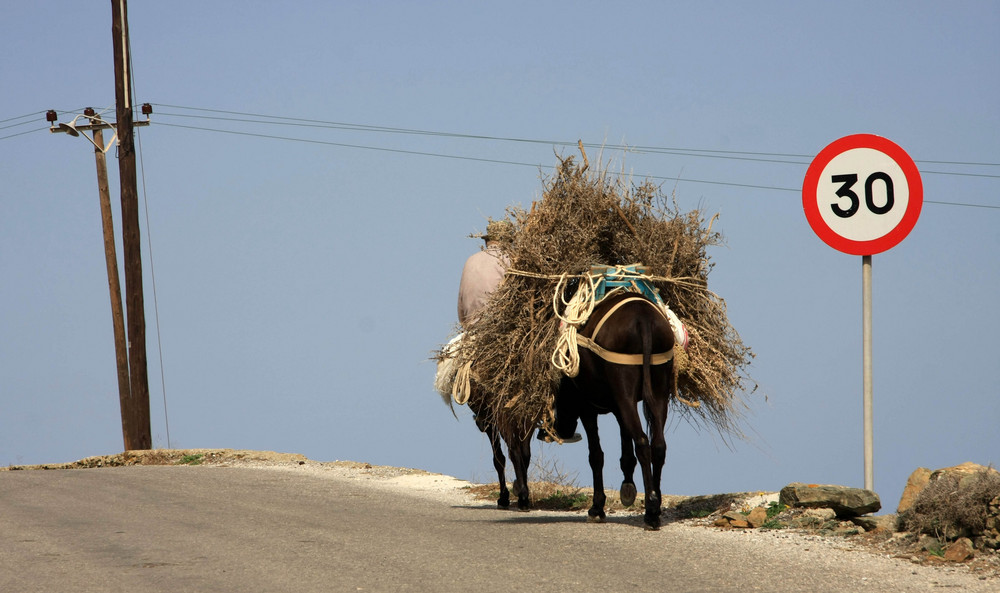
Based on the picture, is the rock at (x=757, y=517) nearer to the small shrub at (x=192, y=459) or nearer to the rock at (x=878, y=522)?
the rock at (x=878, y=522)

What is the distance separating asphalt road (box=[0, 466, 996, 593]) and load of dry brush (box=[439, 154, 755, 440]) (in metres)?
1.29

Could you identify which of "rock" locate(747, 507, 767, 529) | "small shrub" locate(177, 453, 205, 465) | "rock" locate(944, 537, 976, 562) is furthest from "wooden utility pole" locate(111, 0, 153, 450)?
"rock" locate(944, 537, 976, 562)

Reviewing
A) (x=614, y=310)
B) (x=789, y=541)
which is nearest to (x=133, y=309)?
(x=614, y=310)

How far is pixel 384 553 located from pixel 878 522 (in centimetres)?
371

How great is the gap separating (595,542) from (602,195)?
3.46 meters

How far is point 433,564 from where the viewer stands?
7145 millimetres

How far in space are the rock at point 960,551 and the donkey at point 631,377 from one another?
2.34m

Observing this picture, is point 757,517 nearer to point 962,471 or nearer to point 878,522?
point 878,522

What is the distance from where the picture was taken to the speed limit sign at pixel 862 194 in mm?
8648

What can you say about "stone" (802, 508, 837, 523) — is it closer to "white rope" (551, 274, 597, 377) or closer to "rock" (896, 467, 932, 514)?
"rock" (896, 467, 932, 514)

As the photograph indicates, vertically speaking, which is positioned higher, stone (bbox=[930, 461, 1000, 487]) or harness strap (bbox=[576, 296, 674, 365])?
harness strap (bbox=[576, 296, 674, 365])

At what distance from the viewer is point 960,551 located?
7.08 metres

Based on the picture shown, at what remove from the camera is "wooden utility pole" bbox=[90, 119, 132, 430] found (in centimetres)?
2312

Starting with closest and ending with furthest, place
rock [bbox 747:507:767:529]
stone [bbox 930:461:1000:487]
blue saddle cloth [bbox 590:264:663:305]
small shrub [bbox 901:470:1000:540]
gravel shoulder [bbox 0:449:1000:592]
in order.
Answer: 1. gravel shoulder [bbox 0:449:1000:592]
2. small shrub [bbox 901:470:1000:540]
3. stone [bbox 930:461:1000:487]
4. rock [bbox 747:507:767:529]
5. blue saddle cloth [bbox 590:264:663:305]
